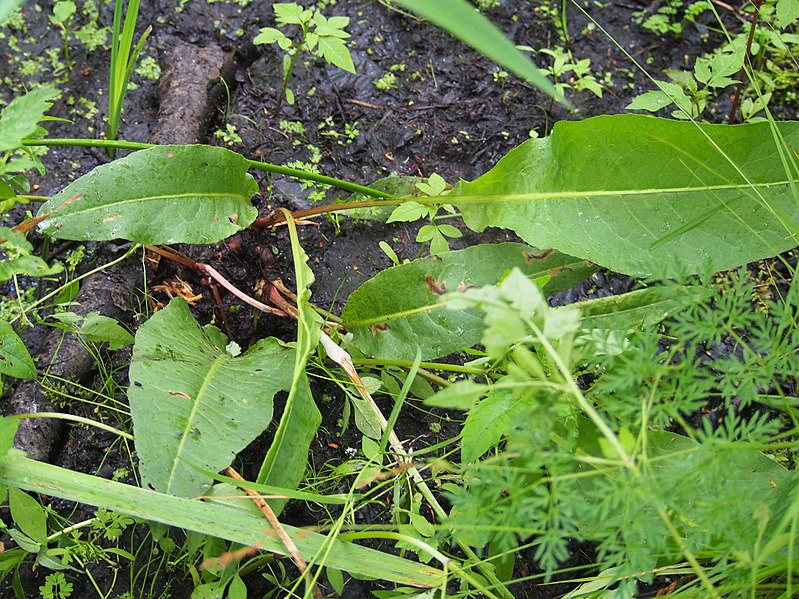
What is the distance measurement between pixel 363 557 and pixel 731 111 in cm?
155

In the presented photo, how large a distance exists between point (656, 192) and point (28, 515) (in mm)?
1341

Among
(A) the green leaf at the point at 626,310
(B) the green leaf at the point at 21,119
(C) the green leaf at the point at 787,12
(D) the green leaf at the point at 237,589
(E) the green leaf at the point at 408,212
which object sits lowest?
(D) the green leaf at the point at 237,589

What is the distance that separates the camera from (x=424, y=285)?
1368 millimetres

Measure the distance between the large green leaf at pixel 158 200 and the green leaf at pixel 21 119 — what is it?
315mm

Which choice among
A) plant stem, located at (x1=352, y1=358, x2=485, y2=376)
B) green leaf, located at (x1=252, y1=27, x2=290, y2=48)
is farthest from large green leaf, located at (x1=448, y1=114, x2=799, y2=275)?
green leaf, located at (x1=252, y1=27, x2=290, y2=48)

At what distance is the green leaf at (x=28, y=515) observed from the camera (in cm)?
110

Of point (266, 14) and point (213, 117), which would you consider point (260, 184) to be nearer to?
point (213, 117)

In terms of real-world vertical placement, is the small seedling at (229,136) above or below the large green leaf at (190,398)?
above

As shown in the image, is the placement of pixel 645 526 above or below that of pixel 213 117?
below

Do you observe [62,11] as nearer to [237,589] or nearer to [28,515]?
[28,515]

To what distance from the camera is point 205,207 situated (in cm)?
140

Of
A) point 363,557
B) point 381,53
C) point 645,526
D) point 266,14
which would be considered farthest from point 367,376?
point 266,14

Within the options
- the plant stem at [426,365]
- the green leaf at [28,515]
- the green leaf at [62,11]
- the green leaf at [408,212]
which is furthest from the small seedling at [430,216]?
the green leaf at [62,11]

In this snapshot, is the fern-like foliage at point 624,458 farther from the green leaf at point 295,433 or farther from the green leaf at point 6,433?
the green leaf at point 6,433
